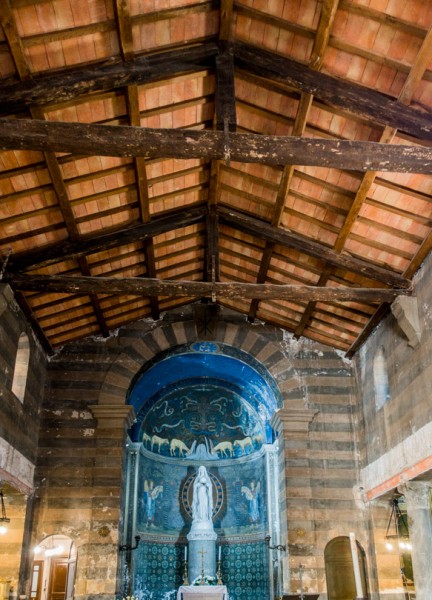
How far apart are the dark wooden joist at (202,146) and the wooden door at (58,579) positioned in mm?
17353

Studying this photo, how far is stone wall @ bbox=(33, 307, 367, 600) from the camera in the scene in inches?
577

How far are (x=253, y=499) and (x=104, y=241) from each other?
1080 cm

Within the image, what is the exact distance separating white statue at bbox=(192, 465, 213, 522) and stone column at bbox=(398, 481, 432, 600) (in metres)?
7.91

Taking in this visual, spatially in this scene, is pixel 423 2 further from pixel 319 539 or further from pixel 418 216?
pixel 319 539

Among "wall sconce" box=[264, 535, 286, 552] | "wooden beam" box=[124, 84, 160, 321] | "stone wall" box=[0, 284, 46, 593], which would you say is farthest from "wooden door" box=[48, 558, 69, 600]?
"wooden beam" box=[124, 84, 160, 321]

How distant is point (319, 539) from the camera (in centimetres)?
1500

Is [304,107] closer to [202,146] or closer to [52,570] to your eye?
[202,146]

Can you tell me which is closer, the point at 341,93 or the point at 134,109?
the point at 341,93

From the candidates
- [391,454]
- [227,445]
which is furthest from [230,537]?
[391,454]

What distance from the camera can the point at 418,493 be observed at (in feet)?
41.0

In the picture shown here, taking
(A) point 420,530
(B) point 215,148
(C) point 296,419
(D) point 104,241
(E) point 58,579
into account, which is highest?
(D) point 104,241

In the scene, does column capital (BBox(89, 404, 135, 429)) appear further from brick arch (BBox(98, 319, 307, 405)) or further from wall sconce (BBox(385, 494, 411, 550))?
wall sconce (BBox(385, 494, 411, 550))

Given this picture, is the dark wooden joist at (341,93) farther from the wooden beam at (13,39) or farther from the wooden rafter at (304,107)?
the wooden beam at (13,39)

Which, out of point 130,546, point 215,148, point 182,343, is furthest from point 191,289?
point 130,546
